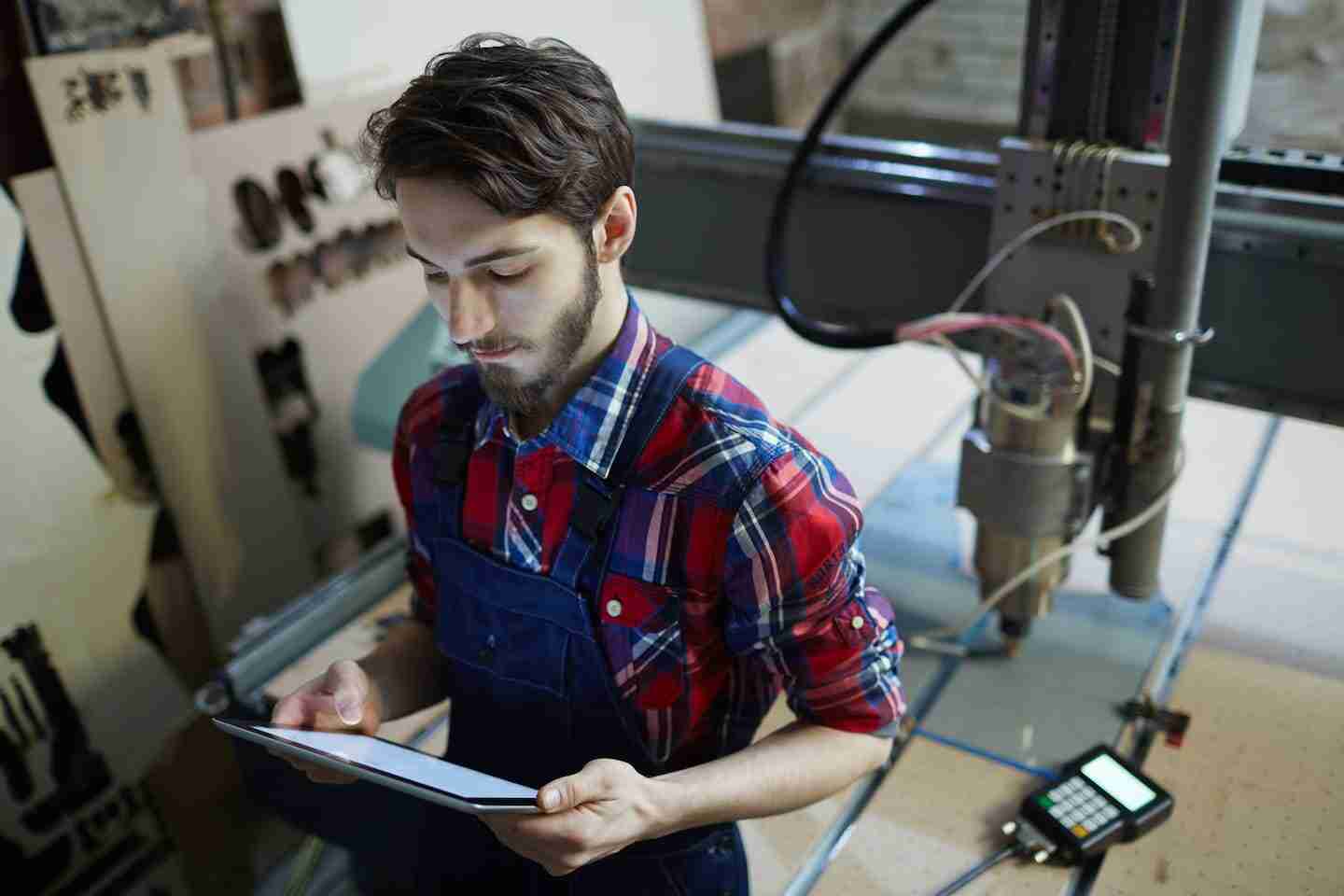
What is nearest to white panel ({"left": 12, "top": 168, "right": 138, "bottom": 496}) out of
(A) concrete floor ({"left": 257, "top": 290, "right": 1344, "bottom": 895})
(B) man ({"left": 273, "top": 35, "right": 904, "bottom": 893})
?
(A) concrete floor ({"left": 257, "top": 290, "right": 1344, "bottom": 895})

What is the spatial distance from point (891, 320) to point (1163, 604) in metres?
0.56

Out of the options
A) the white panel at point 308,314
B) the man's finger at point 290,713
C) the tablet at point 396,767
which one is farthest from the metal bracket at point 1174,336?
the white panel at point 308,314

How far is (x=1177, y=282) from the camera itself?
1.28m

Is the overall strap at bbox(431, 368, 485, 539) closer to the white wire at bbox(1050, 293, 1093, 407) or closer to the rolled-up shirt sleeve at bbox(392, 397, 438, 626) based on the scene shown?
the rolled-up shirt sleeve at bbox(392, 397, 438, 626)

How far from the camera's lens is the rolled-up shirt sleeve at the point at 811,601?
36.1 inches

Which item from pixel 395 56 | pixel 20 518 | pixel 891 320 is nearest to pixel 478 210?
pixel 891 320

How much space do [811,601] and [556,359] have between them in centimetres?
29

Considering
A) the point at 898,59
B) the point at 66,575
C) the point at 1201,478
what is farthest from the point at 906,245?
the point at 898,59

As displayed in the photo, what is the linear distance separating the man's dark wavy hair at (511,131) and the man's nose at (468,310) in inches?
2.7

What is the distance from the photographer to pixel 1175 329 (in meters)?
1.30

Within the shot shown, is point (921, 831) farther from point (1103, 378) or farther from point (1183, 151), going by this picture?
point (1183, 151)

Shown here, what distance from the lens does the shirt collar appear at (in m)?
0.95

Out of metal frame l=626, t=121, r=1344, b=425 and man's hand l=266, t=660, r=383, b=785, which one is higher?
metal frame l=626, t=121, r=1344, b=425

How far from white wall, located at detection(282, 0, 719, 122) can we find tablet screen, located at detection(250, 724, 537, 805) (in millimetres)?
839
